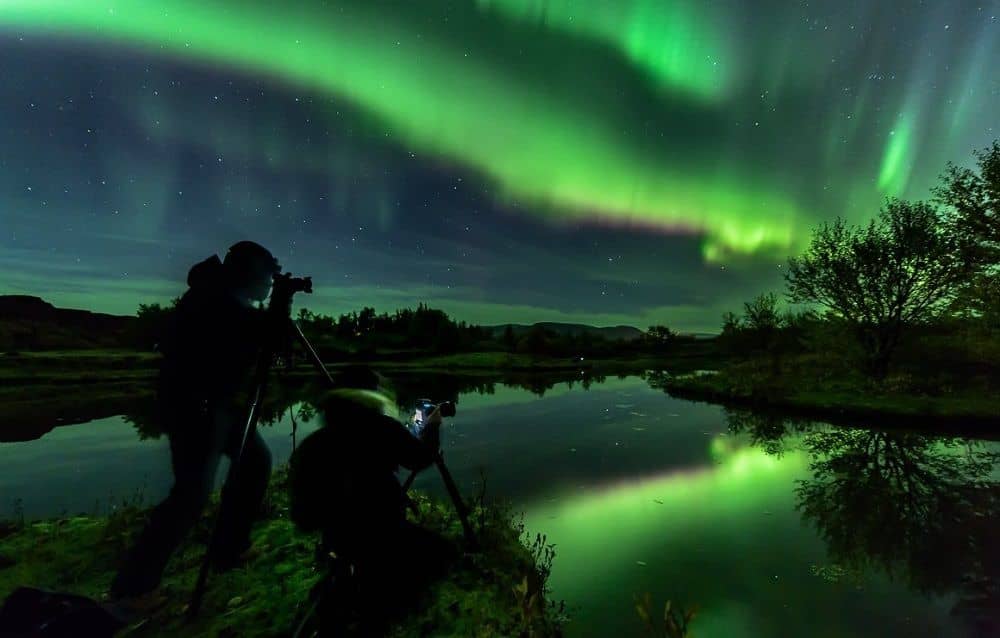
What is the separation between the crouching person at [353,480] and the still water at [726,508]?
3226 mm

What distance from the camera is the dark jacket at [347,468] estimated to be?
3.32 meters

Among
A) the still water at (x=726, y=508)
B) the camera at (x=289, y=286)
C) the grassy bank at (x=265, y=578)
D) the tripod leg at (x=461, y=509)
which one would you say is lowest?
the still water at (x=726, y=508)

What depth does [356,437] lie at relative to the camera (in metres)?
3.35

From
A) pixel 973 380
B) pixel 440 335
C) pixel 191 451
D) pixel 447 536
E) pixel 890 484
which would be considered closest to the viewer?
pixel 191 451

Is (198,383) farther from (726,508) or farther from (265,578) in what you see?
(726,508)

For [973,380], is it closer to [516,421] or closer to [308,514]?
[516,421]

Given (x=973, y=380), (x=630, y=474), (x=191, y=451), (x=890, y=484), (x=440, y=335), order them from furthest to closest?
(x=440, y=335) < (x=973, y=380) < (x=630, y=474) < (x=890, y=484) < (x=191, y=451)

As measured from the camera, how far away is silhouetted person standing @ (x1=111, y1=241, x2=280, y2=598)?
462 centimetres

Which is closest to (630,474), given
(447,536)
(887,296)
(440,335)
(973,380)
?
(447,536)

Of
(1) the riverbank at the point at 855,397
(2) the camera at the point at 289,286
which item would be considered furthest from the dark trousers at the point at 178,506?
(1) the riverbank at the point at 855,397

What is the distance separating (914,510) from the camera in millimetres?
10172

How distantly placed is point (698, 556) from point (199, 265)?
9.11m

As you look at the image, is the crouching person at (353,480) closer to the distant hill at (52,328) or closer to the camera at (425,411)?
the camera at (425,411)

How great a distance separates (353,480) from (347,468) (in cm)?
11
